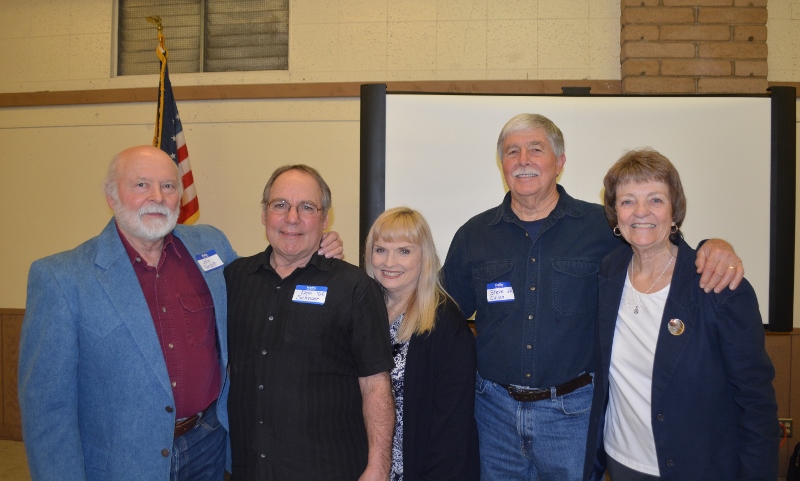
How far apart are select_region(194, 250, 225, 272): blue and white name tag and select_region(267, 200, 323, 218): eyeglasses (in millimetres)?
349

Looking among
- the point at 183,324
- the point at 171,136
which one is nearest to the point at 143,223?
the point at 183,324

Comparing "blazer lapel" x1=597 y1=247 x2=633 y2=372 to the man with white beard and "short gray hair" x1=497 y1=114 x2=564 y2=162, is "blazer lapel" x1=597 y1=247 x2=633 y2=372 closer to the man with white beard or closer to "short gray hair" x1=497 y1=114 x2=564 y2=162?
"short gray hair" x1=497 y1=114 x2=564 y2=162

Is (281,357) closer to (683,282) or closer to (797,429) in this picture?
(683,282)

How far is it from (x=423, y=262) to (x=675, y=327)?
0.92m

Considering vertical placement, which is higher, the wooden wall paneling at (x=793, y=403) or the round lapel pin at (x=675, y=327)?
the round lapel pin at (x=675, y=327)

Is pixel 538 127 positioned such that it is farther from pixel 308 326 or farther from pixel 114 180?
pixel 114 180

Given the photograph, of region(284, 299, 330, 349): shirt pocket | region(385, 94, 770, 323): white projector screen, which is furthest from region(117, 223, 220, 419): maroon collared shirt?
region(385, 94, 770, 323): white projector screen

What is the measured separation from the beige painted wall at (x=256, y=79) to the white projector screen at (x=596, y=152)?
708 millimetres

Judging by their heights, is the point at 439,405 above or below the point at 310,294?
below

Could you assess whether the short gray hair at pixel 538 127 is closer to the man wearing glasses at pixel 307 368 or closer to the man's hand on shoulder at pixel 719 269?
the man's hand on shoulder at pixel 719 269

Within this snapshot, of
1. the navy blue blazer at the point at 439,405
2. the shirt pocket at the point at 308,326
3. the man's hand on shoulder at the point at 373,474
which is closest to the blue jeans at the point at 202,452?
the shirt pocket at the point at 308,326

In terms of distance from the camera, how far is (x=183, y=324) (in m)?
1.94

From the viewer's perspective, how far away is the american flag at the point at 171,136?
399 cm

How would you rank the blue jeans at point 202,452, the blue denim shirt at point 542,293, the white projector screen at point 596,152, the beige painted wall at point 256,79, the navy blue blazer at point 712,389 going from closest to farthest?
the navy blue blazer at point 712,389 < the blue jeans at point 202,452 < the blue denim shirt at point 542,293 < the white projector screen at point 596,152 < the beige painted wall at point 256,79
